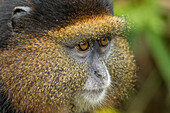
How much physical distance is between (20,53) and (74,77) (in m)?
0.41

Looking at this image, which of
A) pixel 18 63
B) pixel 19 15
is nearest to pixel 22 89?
pixel 18 63

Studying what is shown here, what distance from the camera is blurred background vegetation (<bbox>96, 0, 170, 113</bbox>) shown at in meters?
3.79

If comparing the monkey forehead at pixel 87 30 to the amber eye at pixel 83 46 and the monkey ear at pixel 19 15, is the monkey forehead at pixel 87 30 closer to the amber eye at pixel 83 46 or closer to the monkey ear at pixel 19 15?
the amber eye at pixel 83 46

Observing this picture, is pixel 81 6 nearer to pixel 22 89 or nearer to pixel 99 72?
pixel 99 72

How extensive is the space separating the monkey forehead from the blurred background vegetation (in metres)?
1.21

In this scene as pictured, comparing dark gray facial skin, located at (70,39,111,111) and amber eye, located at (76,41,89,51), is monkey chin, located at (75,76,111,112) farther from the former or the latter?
amber eye, located at (76,41,89,51)

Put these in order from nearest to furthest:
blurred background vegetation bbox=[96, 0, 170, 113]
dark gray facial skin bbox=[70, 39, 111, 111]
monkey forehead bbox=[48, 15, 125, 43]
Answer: monkey forehead bbox=[48, 15, 125, 43]
dark gray facial skin bbox=[70, 39, 111, 111]
blurred background vegetation bbox=[96, 0, 170, 113]

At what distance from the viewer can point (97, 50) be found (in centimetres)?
223

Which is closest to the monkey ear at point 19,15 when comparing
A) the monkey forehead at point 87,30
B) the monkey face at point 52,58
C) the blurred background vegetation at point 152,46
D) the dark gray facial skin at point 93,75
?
the monkey face at point 52,58

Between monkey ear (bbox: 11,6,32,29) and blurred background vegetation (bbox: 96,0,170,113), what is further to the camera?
blurred background vegetation (bbox: 96,0,170,113)

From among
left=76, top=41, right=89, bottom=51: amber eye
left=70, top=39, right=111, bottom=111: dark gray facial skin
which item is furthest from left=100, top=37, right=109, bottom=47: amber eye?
left=76, top=41, right=89, bottom=51: amber eye

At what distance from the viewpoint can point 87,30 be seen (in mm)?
2020

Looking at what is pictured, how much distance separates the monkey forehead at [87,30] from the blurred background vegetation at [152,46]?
121 centimetres

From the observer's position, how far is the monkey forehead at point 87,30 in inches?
78.4
